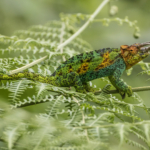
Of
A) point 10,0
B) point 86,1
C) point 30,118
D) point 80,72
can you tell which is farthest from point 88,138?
point 86,1

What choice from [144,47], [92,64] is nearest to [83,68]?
[92,64]

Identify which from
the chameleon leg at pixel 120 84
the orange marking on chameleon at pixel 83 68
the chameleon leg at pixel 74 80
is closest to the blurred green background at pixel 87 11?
the chameleon leg at pixel 120 84

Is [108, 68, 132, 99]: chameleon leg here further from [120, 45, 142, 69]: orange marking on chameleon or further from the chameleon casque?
[120, 45, 142, 69]: orange marking on chameleon

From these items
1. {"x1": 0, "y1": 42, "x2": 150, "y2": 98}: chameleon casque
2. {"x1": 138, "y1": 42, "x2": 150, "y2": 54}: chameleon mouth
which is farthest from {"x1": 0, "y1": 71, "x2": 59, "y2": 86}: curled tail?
{"x1": 138, "y1": 42, "x2": 150, "y2": 54}: chameleon mouth

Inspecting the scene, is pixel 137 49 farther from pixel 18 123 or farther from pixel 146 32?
pixel 146 32

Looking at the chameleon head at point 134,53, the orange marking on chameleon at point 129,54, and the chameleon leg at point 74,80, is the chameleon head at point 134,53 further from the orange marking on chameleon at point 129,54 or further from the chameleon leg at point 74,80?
the chameleon leg at point 74,80

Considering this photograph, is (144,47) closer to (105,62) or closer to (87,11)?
(105,62)
